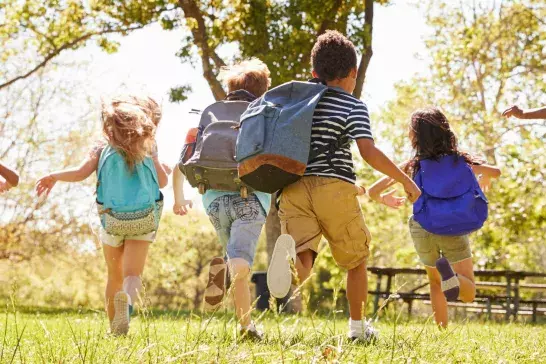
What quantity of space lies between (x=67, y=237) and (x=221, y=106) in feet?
61.7

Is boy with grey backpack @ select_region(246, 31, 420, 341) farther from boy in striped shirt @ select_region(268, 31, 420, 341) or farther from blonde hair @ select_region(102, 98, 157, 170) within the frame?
blonde hair @ select_region(102, 98, 157, 170)

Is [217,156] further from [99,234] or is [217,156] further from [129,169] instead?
[99,234]

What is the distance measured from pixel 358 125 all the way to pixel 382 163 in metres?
0.27

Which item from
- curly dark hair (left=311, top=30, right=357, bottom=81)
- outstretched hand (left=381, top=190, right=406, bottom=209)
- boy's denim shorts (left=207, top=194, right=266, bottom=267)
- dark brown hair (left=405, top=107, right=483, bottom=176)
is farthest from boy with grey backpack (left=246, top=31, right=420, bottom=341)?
Result: dark brown hair (left=405, top=107, right=483, bottom=176)

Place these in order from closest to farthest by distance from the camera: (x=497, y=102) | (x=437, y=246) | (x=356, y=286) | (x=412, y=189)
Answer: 1. (x=412, y=189)
2. (x=356, y=286)
3. (x=437, y=246)
4. (x=497, y=102)

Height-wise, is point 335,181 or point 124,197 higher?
point 335,181

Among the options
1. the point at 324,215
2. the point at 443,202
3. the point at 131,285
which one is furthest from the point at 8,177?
the point at 443,202

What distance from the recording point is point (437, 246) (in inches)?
219

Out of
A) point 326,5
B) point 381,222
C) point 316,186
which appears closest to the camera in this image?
point 316,186

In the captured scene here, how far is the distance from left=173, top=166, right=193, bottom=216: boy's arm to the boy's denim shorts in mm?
419

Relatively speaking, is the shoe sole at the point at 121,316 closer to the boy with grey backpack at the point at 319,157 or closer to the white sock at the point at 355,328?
the boy with grey backpack at the point at 319,157

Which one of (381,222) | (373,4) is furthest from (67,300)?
(373,4)

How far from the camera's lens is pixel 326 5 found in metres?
13.4

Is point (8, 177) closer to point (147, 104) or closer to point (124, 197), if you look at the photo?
point (124, 197)
